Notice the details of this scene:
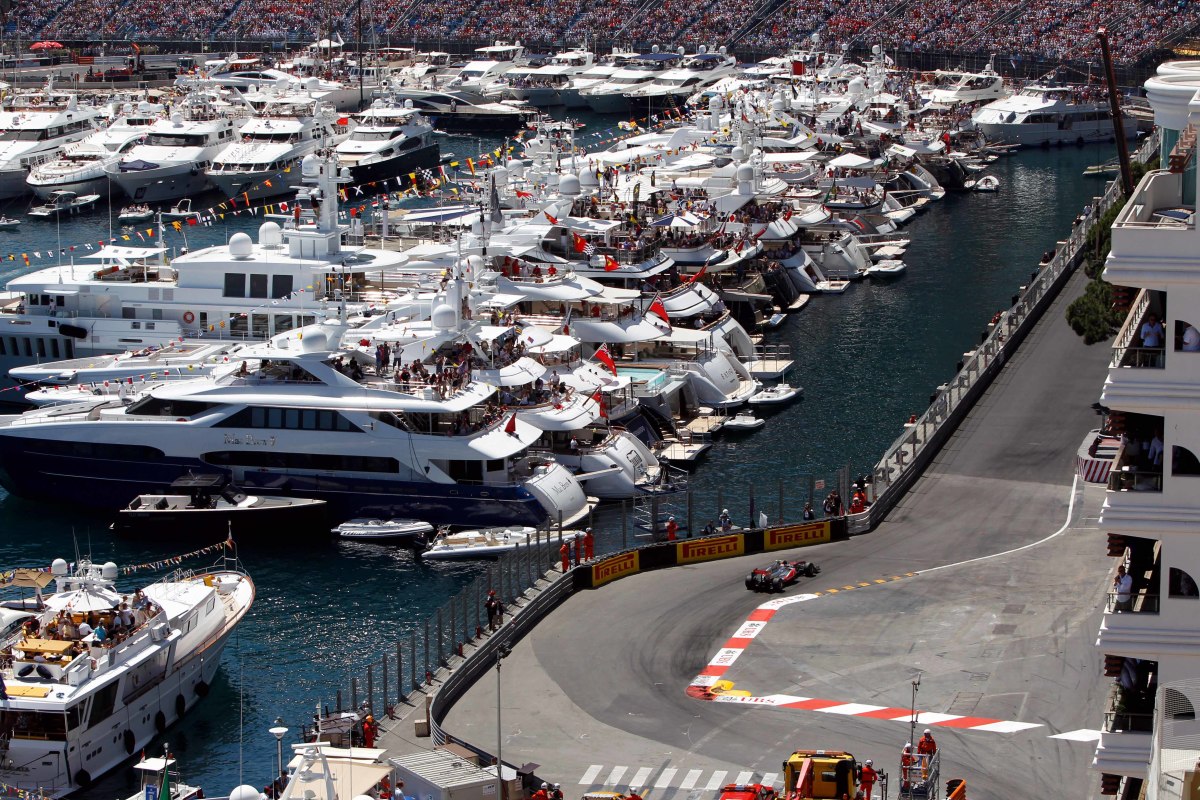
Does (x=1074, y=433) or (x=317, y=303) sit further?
(x=317, y=303)

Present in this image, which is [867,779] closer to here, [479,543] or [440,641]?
[440,641]

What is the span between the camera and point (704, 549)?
55.2 m

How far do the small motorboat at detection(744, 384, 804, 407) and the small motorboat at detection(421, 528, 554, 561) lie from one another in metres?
18.6

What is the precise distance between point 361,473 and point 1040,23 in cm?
12953

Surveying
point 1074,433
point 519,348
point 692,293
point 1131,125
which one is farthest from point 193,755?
point 1131,125

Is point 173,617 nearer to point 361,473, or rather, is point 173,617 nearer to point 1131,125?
point 361,473

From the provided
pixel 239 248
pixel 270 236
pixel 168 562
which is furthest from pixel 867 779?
pixel 270 236

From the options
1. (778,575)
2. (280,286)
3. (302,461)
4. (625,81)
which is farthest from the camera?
(625,81)

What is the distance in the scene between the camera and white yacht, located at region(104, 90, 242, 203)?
12975 centimetres

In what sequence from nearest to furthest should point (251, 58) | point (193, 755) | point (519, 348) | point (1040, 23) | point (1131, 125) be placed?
point (193, 755), point (519, 348), point (1131, 125), point (1040, 23), point (251, 58)

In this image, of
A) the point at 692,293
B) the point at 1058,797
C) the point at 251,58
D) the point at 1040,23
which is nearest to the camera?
the point at 1058,797

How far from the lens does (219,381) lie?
6812 centimetres

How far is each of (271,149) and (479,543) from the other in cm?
7480

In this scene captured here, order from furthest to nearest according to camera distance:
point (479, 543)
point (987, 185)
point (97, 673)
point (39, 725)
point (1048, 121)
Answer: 1. point (1048, 121)
2. point (987, 185)
3. point (479, 543)
4. point (97, 673)
5. point (39, 725)
